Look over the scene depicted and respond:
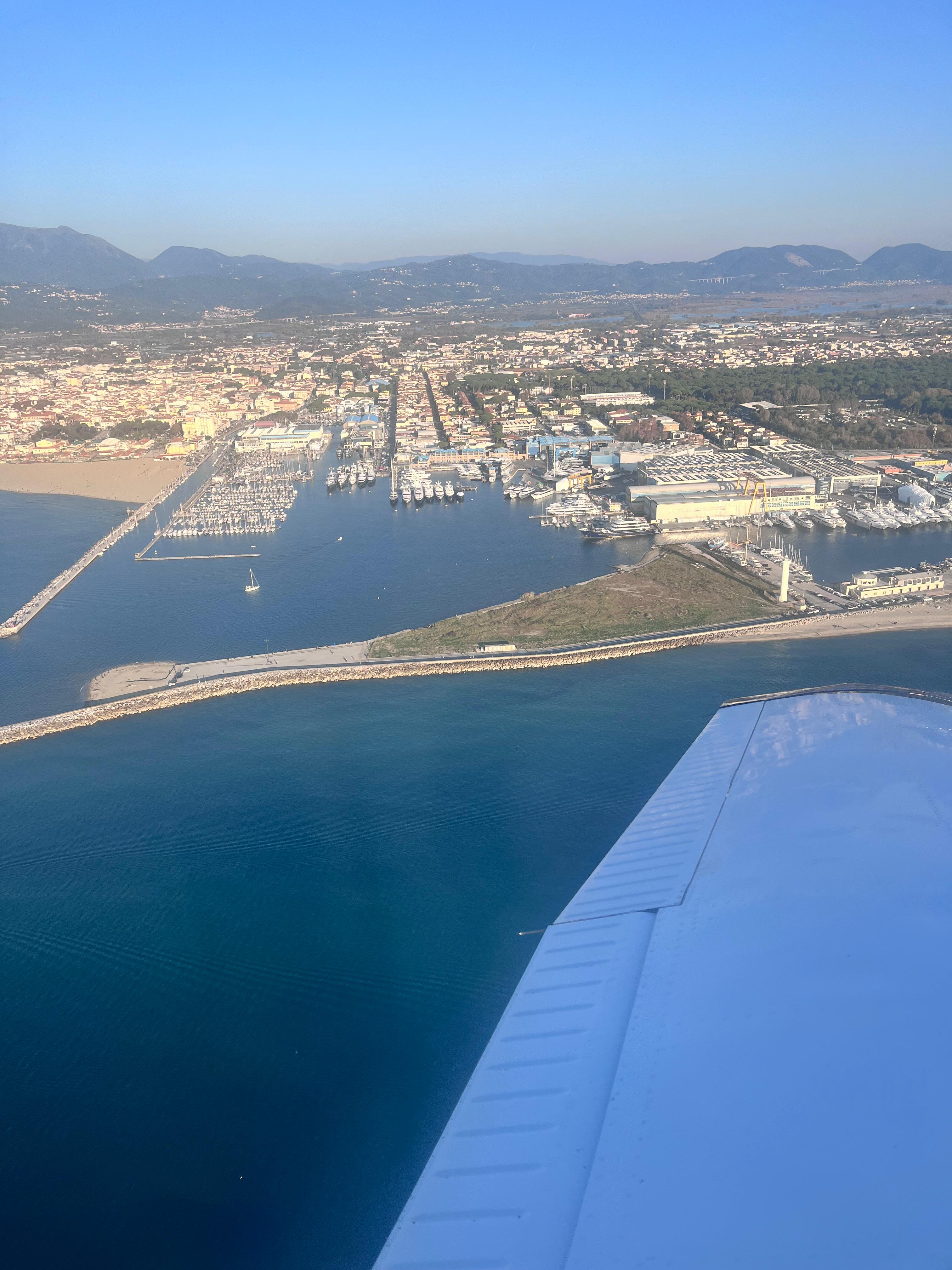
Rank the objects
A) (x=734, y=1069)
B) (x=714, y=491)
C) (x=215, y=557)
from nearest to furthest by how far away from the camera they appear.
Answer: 1. (x=734, y=1069)
2. (x=215, y=557)
3. (x=714, y=491)

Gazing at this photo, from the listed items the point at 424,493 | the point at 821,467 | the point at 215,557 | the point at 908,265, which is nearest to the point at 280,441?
the point at 424,493

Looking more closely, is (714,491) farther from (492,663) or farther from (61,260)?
(61,260)

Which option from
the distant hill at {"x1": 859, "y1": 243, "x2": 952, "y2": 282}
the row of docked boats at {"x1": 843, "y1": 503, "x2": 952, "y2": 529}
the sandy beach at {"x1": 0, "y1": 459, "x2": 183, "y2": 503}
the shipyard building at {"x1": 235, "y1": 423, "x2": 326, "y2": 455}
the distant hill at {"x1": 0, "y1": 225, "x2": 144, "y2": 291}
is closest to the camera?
the row of docked boats at {"x1": 843, "y1": 503, "x2": 952, "y2": 529}

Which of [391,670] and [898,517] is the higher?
[898,517]

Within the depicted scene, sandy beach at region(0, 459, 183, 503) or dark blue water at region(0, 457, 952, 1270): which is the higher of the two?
sandy beach at region(0, 459, 183, 503)

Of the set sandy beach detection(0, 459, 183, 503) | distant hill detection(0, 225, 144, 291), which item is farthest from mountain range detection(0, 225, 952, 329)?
sandy beach detection(0, 459, 183, 503)

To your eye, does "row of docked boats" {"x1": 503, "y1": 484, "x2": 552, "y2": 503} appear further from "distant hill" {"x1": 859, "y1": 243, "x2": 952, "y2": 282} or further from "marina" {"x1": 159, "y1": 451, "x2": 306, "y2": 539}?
"distant hill" {"x1": 859, "y1": 243, "x2": 952, "y2": 282}
